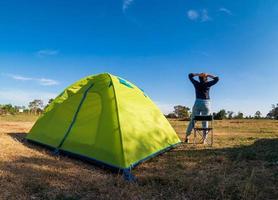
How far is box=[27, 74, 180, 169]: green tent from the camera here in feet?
18.6

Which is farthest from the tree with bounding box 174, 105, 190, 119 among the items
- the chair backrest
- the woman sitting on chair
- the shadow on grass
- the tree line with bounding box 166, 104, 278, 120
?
the shadow on grass

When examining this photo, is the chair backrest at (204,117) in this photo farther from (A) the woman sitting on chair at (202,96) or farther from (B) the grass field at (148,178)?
(B) the grass field at (148,178)

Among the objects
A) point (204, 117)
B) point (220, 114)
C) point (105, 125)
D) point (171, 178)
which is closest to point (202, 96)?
point (204, 117)

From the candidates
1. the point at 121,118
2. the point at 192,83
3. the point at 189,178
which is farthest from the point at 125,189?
the point at 192,83

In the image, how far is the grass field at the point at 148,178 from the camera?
160 inches

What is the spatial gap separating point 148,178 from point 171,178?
398mm

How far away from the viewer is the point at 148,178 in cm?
483

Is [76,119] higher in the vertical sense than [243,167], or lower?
higher

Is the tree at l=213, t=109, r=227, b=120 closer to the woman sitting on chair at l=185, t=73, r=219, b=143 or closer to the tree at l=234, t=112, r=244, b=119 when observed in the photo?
the tree at l=234, t=112, r=244, b=119

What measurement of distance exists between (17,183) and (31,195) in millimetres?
516

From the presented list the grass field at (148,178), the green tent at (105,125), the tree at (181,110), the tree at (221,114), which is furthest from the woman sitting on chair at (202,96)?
the tree at (181,110)

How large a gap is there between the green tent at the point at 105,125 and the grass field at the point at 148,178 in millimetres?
319

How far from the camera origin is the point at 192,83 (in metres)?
9.30

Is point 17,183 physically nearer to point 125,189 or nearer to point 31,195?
point 31,195
